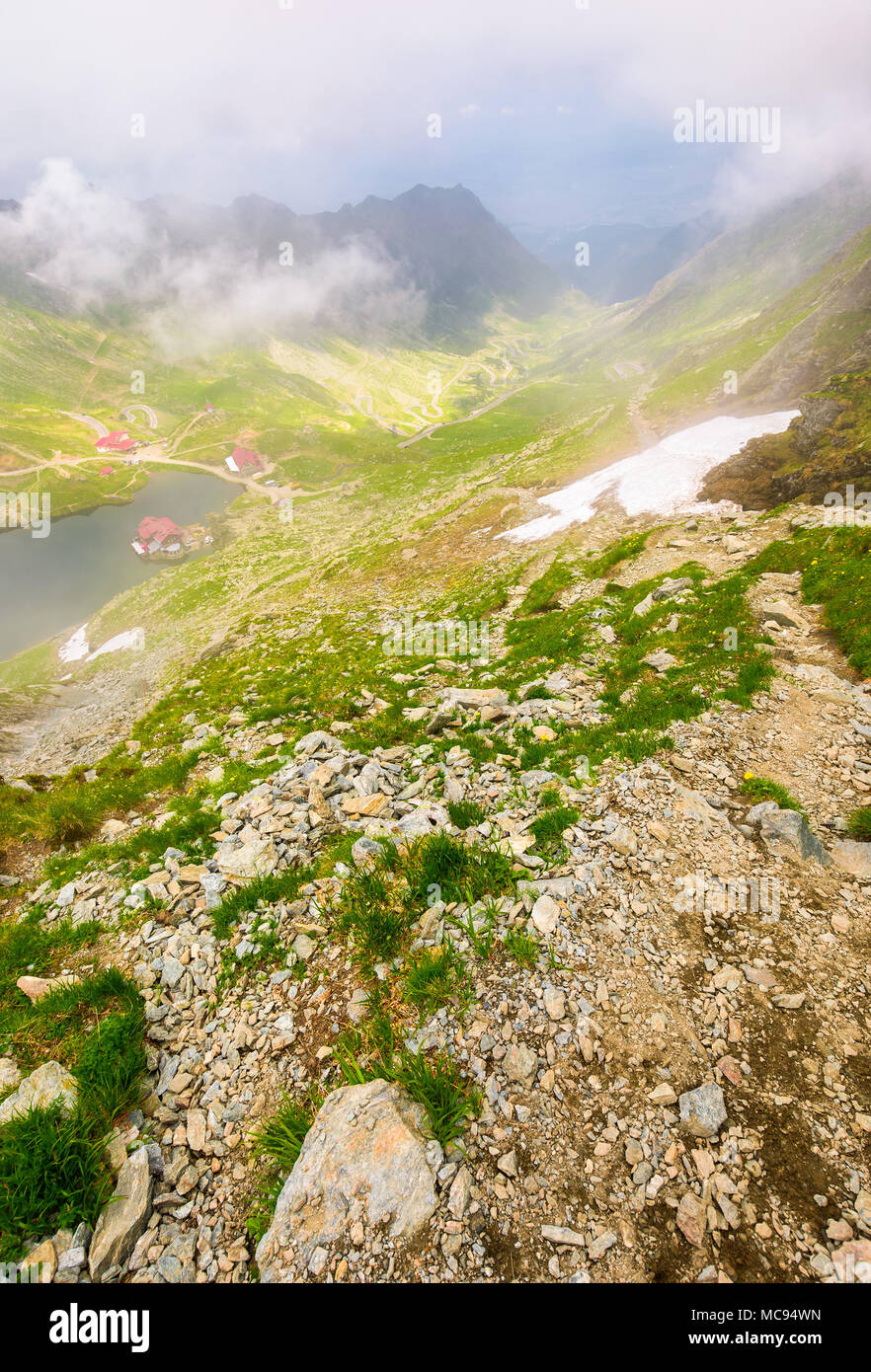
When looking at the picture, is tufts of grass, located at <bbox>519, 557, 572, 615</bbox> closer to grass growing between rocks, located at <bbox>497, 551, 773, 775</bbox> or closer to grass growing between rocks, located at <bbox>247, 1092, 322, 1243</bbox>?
grass growing between rocks, located at <bbox>497, 551, 773, 775</bbox>

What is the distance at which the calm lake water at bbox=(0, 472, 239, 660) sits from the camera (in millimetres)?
65438

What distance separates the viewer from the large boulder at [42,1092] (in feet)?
18.7

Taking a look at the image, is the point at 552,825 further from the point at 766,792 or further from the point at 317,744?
the point at 317,744

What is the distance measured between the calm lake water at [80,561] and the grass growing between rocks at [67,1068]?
65885 mm

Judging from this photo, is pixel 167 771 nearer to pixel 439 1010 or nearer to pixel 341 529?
pixel 439 1010

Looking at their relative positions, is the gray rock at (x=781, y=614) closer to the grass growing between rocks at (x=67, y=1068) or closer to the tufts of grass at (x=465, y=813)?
the tufts of grass at (x=465, y=813)

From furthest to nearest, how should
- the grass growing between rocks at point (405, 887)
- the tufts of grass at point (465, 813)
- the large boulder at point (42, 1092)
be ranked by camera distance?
1. the tufts of grass at point (465, 813)
2. the grass growing between rocks at point (405, 887)
3. the large boulder at point (42, 1092)

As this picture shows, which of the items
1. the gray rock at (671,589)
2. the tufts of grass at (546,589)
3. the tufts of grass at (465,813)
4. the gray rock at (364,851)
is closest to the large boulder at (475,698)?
the tufts of grass at (465,813)

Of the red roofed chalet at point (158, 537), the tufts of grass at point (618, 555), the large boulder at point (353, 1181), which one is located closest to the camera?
the large boulder at point (353, 1181)

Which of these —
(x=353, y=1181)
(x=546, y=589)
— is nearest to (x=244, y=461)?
(x=546, y=589)

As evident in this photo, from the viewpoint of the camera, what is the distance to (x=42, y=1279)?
462 cm

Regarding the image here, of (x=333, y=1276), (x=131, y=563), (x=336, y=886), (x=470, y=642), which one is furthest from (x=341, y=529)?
(x=333, y=1276)

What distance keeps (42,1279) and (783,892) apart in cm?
1010
